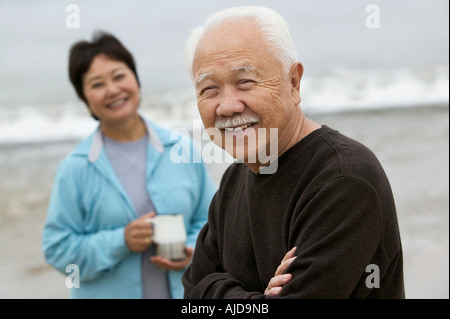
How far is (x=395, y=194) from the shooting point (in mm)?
6535

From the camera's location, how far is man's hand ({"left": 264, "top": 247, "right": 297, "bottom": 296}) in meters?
1.70

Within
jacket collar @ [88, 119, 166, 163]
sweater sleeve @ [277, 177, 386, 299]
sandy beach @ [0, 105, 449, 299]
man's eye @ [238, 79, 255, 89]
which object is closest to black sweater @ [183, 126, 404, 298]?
sweater sleeve @ [277, 177, 386, 299]

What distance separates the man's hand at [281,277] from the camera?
5.59ft

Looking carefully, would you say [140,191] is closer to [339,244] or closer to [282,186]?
[282,186]

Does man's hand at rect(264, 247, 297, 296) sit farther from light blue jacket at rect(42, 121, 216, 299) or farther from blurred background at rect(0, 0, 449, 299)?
blurred background at rect(0, 0, 449, 299)

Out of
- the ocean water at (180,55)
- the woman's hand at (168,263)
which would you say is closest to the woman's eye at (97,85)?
the woman's hand at (168,263)

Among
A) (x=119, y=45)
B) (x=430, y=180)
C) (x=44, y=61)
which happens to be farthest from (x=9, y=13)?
(x=119, y=45)

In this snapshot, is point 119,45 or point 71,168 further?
point 119,45

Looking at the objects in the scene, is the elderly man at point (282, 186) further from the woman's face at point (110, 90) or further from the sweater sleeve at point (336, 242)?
the woman's face at point (110, 90)

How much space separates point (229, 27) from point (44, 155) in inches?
326

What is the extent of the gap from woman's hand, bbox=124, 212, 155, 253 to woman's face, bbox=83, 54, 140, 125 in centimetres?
59

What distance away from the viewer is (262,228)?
1.88 meters

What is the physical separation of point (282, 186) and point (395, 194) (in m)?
4.94
